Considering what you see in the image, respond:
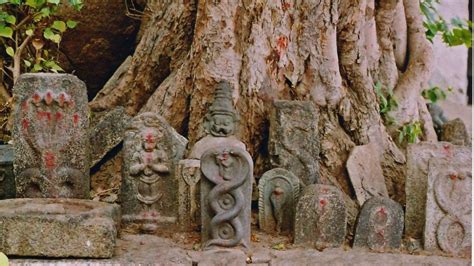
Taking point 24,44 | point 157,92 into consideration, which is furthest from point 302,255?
point 24,44

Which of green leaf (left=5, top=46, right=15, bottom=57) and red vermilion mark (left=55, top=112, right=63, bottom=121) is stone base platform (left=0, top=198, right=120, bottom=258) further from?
green leaf (left=5, top=46, right=15, bottom=57)

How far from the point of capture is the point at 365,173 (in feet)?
16.4

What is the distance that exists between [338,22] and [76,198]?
229cm

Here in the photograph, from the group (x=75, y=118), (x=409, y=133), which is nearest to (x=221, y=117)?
(x=75, y=118)

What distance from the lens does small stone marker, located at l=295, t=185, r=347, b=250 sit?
4164mm

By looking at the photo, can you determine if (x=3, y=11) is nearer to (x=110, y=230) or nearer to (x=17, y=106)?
(x=17, y=106)

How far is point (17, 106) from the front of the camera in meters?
4.42

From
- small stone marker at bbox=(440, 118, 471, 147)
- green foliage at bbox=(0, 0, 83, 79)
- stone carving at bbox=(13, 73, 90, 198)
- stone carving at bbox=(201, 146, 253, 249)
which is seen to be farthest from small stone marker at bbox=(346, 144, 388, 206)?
green foliage at bbox=(0, 0, 83, 79)

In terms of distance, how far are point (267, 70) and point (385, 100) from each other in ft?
3.78

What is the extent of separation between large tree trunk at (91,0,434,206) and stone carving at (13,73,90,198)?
2.75 feet

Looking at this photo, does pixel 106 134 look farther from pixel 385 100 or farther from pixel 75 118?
pixel 385 100

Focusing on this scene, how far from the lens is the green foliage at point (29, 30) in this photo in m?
5.77

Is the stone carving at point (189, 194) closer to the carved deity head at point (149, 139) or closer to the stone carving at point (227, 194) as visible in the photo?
the carved deity head at point (149, 139)

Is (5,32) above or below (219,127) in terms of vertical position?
above
